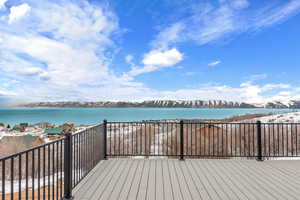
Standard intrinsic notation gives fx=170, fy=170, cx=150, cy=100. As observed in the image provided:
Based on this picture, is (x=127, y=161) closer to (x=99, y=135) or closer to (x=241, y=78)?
(x=99, y=135)

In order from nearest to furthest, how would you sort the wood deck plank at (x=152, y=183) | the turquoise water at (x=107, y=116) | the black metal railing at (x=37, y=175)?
1. the black metal railing at (x=37, y=175)
2. the wood deck plank at (x=152, y=183)
3. the turquoise water at (x=107, y=116)

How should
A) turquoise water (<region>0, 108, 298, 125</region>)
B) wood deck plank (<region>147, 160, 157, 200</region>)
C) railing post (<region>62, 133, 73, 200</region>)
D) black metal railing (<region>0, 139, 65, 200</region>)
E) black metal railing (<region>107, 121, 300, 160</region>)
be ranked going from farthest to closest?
turquoise water (<region>0, 108, 298, 125</region>), black metal railing (<region>107, 121, 300, 160</region>), wood deck plank (<region>147, 160, 157, 200</region>), railing post (<region>62, 133, 73, 200</region>), black metal railing (<region>0, 139, 65, 200</region>)

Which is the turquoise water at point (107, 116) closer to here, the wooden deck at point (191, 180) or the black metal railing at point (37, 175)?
the black metal railing at point (37, 175)

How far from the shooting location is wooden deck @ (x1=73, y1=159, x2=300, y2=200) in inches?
113

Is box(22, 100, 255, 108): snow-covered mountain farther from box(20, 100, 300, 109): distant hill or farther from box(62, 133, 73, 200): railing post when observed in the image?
box(62, 133, 73, 200): railing post

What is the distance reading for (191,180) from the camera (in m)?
3.45

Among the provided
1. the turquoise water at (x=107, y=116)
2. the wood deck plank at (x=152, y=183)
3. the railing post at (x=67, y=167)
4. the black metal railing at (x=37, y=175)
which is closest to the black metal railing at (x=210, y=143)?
the wood deck plank at (x=152, y=183)

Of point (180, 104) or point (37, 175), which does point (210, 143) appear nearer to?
point (37, 175)

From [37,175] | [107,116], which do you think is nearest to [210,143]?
[37,175]

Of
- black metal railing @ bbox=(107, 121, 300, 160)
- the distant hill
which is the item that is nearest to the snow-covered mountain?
the distant hill

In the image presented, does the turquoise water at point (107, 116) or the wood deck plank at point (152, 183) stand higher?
the wood deck plank at point (152, 183)

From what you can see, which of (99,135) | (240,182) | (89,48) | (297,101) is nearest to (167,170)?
(240,182)

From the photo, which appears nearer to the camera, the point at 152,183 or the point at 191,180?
the point at 152,183

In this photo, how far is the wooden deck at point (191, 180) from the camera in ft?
9.43
